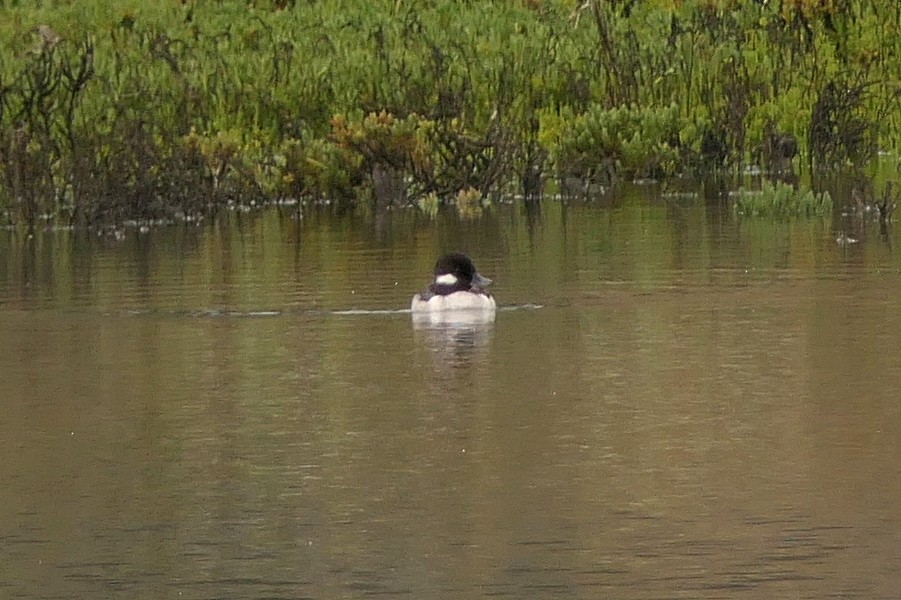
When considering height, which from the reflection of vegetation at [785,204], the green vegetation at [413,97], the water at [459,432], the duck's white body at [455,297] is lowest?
the water at [459,432]

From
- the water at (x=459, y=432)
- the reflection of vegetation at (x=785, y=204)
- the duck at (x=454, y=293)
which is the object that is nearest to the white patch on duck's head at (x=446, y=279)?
the duck at (x=454, y=293)

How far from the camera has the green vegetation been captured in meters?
21.6

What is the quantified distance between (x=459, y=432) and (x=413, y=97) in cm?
→ 1590

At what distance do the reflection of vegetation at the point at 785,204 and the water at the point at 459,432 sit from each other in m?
3.31

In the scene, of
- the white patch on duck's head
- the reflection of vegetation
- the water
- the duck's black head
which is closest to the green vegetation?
the reflection of vegetation

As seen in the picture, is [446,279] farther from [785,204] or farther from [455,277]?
[785,204]

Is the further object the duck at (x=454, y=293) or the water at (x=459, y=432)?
the duck at (x=454, y=293)

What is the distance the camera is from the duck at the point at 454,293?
43.5 ft

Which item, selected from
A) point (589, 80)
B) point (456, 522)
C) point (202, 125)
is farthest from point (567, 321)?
point (589, 80)

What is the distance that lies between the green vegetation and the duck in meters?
7.09

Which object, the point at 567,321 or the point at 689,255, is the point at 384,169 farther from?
the point at 567,321

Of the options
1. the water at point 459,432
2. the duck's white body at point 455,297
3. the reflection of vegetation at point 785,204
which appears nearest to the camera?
the water at point 459,432

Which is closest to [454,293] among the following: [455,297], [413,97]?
[455,297]

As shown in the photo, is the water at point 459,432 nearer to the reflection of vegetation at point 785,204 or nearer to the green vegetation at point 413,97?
the reflection of vegetation at point 785,204
